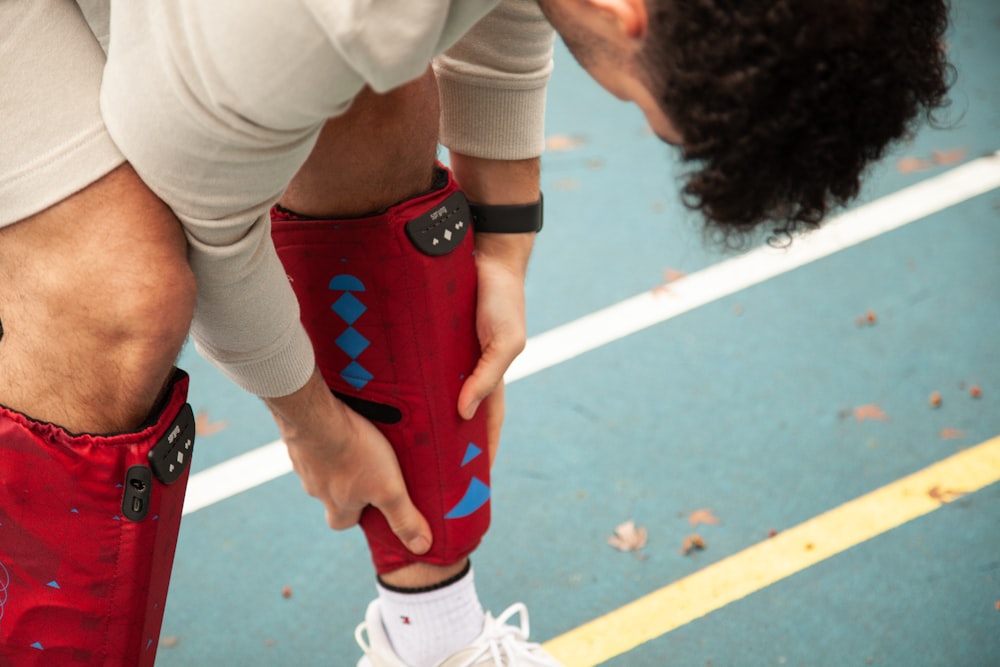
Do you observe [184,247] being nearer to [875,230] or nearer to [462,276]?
[462,276]

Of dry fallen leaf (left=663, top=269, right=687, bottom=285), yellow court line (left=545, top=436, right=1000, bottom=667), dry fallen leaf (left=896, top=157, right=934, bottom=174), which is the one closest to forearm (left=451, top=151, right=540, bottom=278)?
yellow court line (left=545, top=436, right=1000, bottom=667)

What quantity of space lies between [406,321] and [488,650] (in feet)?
1.52

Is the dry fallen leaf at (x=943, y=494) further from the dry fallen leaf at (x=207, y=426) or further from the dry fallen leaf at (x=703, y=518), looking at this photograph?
the dry fallen leaf at (x=207, y=426)

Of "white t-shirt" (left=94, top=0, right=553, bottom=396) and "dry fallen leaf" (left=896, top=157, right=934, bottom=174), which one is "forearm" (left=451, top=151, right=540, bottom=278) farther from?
"dry fallen leaf" (left=896, top=157, right=934, bottom=174)

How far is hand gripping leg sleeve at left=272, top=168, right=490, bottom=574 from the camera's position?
1110 mm

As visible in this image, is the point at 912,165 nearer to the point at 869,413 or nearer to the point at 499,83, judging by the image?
the point at 869,413

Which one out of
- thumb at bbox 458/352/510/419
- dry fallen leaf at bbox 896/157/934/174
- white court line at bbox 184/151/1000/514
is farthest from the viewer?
dry fallen leaf at bbox 896/157/934/174

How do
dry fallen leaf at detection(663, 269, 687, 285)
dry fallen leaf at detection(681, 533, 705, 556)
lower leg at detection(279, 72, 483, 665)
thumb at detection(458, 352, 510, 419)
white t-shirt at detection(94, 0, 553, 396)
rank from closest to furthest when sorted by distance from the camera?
white t-shirt at detection(94, 0, 553, 396) < lower leg at detection(279, 72, 483, 665) < thumb at detection(458, 352, 510, 419) < dry fallen leaf at detection(681, 533, 705, 556) < dry fallen leaf at detection(663, 269, 687, 285)

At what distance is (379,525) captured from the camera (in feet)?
4.09

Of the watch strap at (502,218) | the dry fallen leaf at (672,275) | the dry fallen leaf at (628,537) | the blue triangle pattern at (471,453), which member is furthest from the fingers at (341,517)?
the dry fallen leaf at (672,275)

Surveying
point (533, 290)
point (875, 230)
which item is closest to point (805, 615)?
point (533, 290)

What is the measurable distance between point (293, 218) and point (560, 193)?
151cm

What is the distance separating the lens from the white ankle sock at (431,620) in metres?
1.30

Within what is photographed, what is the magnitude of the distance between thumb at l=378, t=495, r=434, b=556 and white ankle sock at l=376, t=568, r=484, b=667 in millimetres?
88
